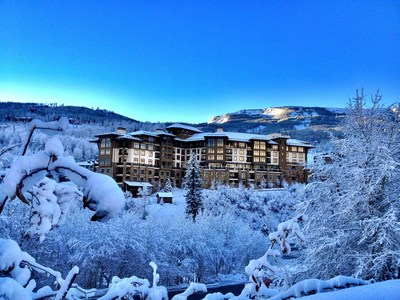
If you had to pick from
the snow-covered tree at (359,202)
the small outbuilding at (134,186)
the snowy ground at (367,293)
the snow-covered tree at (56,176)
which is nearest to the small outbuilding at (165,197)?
the small outbuilding at (134,186)

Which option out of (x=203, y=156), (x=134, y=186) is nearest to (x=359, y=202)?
(x=134, y=186)

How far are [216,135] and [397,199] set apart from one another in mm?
61206

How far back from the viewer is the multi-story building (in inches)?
2655

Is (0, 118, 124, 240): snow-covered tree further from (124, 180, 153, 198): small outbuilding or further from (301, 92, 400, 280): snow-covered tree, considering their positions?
(124, 180, 153, 198): small outbuilding

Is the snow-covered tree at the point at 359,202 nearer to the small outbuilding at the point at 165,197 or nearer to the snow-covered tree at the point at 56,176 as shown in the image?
the snow-covered tree at the point at 56,176

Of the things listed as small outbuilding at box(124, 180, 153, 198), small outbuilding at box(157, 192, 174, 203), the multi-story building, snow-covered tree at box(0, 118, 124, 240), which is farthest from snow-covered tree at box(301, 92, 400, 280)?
the multi-story building

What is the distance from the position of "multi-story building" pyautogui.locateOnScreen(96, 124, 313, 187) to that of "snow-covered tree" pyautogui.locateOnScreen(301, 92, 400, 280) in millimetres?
54651

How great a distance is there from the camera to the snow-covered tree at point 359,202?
413 inches

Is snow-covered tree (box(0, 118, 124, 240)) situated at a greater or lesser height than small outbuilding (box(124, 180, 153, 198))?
greater

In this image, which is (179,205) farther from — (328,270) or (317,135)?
(317,135)

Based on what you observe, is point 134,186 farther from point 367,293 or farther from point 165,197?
point 367,293

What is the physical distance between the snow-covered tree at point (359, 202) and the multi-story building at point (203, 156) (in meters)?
54.7

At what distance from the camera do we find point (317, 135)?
166m

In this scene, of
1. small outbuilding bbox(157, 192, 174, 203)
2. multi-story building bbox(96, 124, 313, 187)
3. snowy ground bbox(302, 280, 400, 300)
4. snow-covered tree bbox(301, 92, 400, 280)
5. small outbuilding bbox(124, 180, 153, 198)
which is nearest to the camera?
snowy ground bbox(302, 280, 400, 300)
